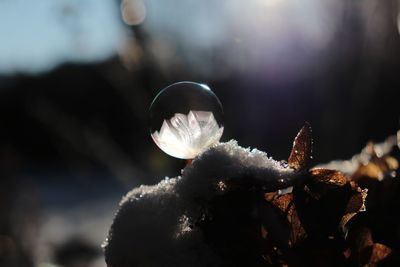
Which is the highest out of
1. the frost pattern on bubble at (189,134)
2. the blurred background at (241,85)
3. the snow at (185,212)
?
the blurred background at (241,85)

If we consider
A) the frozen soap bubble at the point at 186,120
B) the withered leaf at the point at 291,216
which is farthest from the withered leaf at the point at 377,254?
the frozen soap bubble at the point at 186,120

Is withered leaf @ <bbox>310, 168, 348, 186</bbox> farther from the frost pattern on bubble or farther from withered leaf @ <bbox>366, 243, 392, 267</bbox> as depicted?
the frost pattern on bubble

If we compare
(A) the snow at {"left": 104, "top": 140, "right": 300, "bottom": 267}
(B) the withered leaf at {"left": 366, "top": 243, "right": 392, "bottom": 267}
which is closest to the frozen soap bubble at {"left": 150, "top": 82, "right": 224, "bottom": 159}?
(A) the snow at {"left": 104, "top": 140, "right": 300, "bottom": 267}

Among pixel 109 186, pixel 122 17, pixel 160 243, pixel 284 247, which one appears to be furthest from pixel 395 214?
pixel 109 186

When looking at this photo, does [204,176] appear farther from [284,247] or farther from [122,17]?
[122,17]

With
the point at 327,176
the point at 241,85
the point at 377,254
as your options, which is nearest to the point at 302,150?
the point at 327,176

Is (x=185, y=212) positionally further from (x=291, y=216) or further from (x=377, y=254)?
(x=377, y=254)

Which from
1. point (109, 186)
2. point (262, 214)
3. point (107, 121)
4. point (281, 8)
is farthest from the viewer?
point (107, 121)

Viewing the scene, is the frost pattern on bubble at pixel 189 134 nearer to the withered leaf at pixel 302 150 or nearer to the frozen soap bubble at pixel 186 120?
the frozen soap bubble at pixel 186 120
